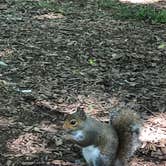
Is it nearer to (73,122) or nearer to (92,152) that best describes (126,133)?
(92,152)

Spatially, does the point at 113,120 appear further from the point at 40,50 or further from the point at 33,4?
the point at 33,4

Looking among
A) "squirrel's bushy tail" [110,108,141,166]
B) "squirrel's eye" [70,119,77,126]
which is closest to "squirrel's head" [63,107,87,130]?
"squirrel's eye" [70,119,77,126]

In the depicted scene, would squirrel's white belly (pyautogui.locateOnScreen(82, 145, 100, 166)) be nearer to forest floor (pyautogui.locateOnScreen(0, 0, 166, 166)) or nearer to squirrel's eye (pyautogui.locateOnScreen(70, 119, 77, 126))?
squirrel's eye (pyautogui.locateOnScreen(70, 119, 77, 126))

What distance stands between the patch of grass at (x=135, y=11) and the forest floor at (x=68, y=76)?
15cm

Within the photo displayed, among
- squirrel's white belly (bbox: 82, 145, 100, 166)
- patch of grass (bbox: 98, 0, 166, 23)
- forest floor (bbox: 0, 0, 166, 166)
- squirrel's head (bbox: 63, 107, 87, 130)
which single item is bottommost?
patch of grass (bbox: 98, 0, 166, 23)

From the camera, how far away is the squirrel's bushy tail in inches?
122

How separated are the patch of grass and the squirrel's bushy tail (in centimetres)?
403

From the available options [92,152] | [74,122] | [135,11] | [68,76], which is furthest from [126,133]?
[135,11]

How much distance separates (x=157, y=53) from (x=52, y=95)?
5.68ft

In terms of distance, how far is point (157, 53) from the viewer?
579 cm

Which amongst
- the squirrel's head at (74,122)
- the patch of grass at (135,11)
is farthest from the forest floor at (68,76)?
the squirrel's head at (74,122)

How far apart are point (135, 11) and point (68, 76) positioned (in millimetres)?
2744

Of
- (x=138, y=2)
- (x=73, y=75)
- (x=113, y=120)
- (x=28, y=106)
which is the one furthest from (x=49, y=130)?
(x=138, y=2)

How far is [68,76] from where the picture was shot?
16.5ft
